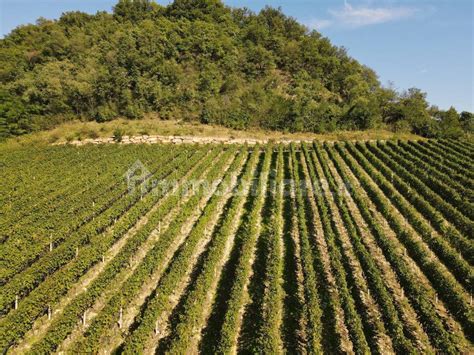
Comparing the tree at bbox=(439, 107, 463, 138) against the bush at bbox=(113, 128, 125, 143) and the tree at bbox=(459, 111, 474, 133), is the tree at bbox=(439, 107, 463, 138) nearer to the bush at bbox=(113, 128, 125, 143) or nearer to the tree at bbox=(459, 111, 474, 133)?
the tree at bbox=(459, 111, 474, 133)

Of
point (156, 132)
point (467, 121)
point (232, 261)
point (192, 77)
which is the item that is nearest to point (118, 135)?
point (156, 132)

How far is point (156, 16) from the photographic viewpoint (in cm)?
6919

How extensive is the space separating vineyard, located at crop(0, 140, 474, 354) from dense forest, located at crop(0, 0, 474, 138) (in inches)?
728

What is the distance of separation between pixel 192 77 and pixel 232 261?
41.2 meters

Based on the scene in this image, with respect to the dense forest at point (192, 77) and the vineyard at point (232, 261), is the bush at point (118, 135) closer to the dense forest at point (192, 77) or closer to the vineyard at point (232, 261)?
the dense forest at point (192, 77)

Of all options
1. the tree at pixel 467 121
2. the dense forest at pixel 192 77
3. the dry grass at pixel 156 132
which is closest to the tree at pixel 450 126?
the dense forest at pixel 192 77

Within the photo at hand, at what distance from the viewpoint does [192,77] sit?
51094 mm

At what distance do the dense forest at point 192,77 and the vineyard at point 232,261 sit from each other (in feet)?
60.7

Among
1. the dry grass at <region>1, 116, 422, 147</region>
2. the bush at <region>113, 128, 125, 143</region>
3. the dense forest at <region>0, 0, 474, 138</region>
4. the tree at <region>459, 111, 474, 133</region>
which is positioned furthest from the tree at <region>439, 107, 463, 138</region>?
the bush at <region>113, 128, 125, 143</region>

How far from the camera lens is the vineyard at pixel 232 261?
11.1 meters

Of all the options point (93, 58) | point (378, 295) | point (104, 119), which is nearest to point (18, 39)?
point (93, 58)

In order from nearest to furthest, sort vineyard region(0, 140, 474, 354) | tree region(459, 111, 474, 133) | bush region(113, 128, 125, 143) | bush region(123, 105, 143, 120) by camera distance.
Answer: vineyard region(0, 140, 474, 354) < bush region(113, 128, 125, 143) < bush region(123, 105, 143, 120) < tree region(459, 111, 474, 133)

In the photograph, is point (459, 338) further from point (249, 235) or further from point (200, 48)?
point (200, 48)

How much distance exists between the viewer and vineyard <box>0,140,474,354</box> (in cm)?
1107
